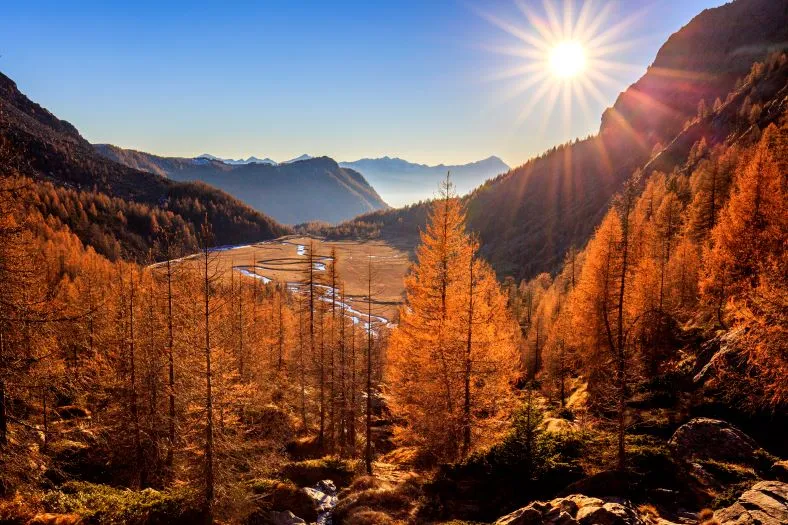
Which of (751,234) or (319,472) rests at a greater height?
(751,234)

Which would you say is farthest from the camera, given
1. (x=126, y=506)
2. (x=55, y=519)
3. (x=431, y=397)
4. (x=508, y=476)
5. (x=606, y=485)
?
(x=431, y=397)

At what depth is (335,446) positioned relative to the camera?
32844 millimetres

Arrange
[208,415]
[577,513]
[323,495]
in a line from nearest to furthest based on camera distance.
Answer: [577,513], [208,415], [323,495]

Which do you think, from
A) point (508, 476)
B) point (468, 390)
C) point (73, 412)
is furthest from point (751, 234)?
point (73, 412)

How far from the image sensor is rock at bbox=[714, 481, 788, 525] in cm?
1035

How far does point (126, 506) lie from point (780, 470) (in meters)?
25.1

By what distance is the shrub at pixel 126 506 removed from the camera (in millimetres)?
14508

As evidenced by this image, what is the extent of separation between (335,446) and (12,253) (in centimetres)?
2612

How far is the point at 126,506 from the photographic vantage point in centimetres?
1537

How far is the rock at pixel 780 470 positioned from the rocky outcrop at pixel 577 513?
6.44 meters

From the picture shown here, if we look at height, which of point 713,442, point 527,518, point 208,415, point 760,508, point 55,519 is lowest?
point 55,519

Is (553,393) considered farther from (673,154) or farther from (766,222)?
(673,154)

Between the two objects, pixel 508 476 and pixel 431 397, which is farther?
pixel 431 397

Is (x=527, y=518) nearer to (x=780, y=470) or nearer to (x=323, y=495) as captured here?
(x=780, y=470)
